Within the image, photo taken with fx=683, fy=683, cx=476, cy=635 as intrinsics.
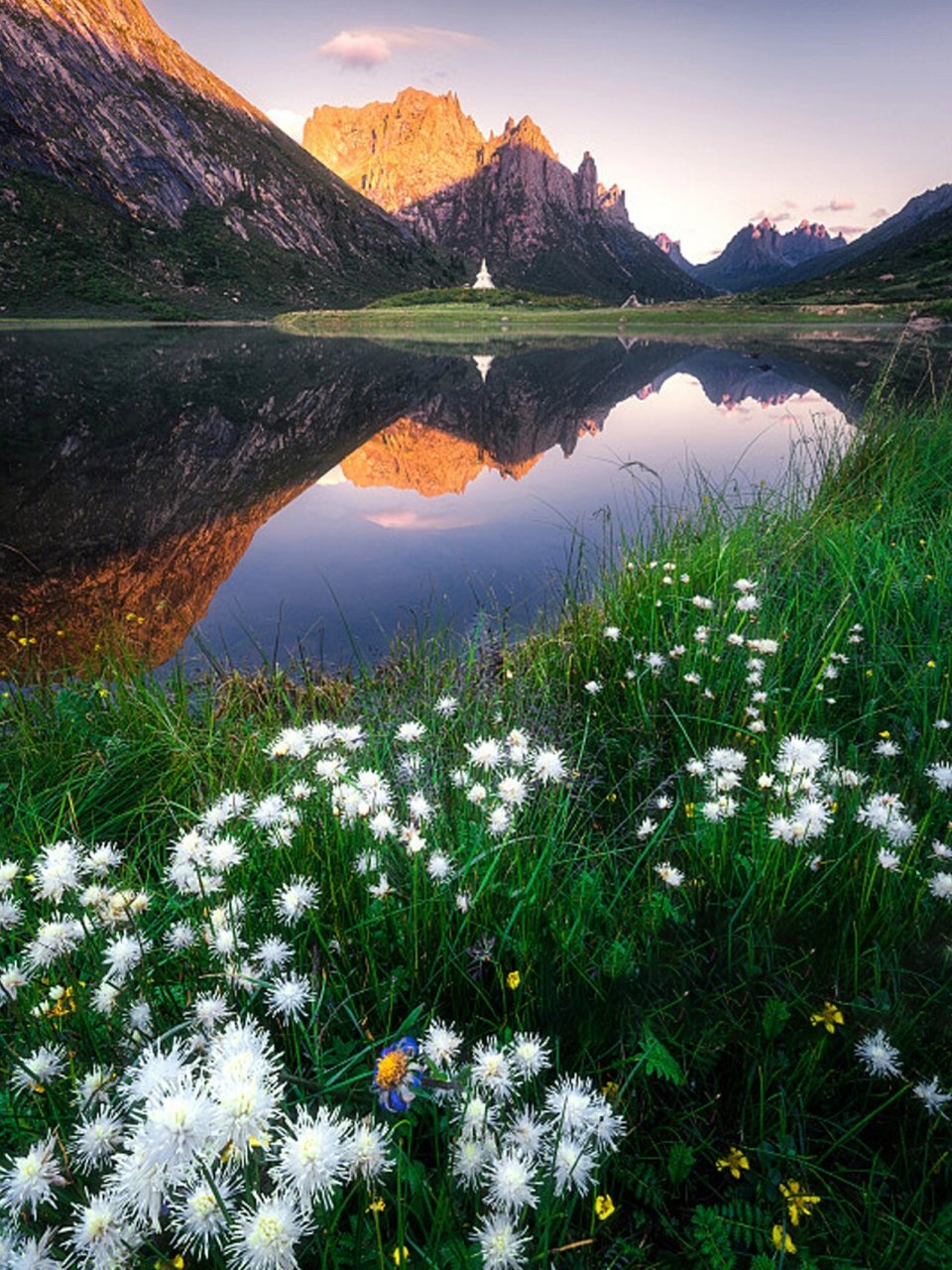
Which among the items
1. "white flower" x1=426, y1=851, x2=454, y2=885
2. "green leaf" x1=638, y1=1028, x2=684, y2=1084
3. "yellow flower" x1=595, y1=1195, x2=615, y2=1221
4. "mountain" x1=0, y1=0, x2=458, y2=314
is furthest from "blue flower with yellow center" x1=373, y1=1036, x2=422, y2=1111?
"mountain" x1=0, y1=0, x2=458, y2=314

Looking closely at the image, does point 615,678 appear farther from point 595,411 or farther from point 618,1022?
point 595,411

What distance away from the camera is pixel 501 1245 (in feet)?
4.20

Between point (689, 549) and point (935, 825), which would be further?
point (689, 549)

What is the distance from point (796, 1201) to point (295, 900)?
4.88 feet

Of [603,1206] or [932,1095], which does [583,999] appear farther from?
[932,1095]

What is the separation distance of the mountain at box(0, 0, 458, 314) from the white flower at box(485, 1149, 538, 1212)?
15180 centimetres

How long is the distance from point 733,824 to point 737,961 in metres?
0.59

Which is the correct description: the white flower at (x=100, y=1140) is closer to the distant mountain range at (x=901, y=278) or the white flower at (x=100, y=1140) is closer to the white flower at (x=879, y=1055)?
the white flower at (x=879, y=1055)

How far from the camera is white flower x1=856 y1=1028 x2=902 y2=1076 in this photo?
1.91m

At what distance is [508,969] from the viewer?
2189 mm

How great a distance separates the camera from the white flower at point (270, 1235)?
1.07 m

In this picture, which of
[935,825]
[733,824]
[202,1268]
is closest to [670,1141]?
[733,824]

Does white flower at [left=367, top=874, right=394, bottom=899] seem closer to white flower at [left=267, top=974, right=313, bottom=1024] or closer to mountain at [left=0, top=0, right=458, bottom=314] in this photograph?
white flower at [left=267, top=974, right=313, bottom=1024]

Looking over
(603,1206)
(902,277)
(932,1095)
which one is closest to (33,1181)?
(603,1206)
